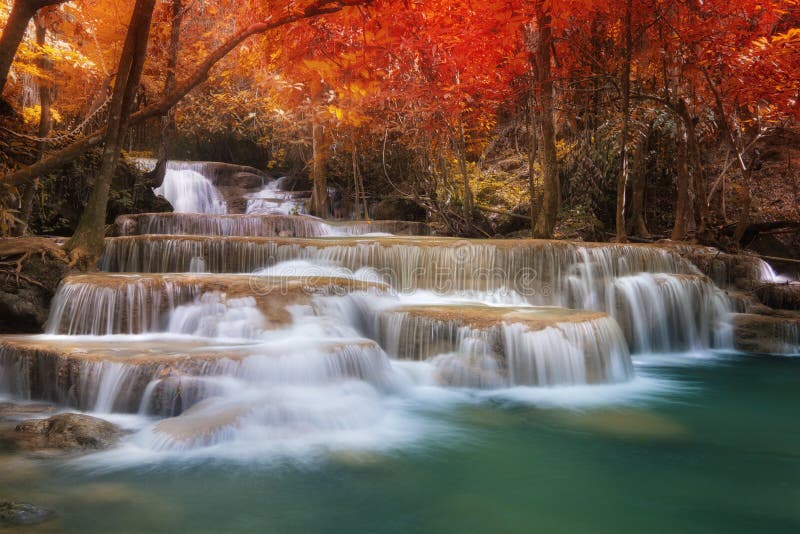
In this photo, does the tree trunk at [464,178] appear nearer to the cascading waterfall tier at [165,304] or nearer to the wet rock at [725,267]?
the wet rock at [725,267]

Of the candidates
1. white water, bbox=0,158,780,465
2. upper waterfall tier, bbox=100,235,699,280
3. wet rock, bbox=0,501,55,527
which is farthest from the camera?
upper waterfall tier, bbox=100,235,699,280

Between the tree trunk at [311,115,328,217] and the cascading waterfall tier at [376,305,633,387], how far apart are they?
10.8m

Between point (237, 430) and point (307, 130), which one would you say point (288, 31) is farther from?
point (307, 130)

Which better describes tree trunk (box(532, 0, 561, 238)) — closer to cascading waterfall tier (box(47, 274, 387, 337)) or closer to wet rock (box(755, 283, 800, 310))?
wet rock (box(755, 283, 800, 310))

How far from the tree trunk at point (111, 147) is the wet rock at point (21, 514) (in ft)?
19.4

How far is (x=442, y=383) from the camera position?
6.87m

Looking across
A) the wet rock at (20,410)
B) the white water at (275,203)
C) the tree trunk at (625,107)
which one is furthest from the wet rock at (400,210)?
the wet rock at (20,410)

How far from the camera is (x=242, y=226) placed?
13.6 meters

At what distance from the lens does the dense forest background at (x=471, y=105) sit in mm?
9047

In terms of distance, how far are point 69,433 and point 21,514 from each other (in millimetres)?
1260

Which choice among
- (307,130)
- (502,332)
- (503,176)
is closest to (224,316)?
(502,332)

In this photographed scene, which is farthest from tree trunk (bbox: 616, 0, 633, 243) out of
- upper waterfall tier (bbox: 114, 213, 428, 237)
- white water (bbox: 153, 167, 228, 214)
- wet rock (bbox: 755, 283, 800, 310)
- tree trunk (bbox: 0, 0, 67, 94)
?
white water (bbox: 153, 167, 228, 214)

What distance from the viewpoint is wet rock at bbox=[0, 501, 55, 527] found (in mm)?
3316

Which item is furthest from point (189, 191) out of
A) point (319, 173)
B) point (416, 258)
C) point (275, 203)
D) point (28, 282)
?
point (416, 258)
